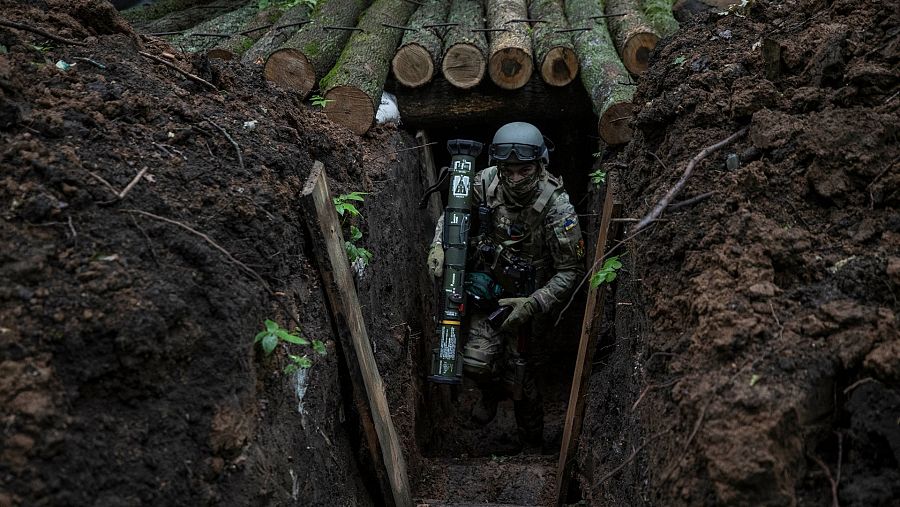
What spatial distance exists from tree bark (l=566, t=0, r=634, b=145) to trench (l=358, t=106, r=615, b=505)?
0.62m

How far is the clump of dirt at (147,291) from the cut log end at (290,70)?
178 cm

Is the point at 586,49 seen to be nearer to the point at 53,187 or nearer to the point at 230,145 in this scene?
the point at 230,145

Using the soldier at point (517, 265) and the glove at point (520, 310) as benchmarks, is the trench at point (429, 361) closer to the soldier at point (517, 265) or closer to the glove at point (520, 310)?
the soldier at point (517, 265)

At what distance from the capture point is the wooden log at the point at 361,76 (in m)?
5.81

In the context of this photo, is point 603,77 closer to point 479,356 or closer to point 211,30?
point 479,356

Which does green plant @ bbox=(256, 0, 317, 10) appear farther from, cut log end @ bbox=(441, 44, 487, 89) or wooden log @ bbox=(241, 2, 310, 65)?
cut log end @ bbox=(441, 44, 487, 89)

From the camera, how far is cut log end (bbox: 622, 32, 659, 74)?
6.46 meters

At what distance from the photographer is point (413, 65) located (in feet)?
21.2

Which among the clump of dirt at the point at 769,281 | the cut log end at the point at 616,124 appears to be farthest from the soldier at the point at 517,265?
the clump of dirt at the point at 769,281

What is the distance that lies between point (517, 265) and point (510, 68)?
1821 millimetres

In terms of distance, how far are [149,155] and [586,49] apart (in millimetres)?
4506

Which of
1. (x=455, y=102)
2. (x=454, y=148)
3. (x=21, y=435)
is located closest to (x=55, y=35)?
(x=21, y=435)

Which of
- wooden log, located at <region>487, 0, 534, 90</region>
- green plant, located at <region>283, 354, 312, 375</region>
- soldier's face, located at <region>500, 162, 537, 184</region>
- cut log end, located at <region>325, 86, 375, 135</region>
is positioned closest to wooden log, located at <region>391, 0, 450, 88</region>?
wooden log, located at <region>487, 0, 534, 90</region>

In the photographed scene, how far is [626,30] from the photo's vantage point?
6.70 meters
